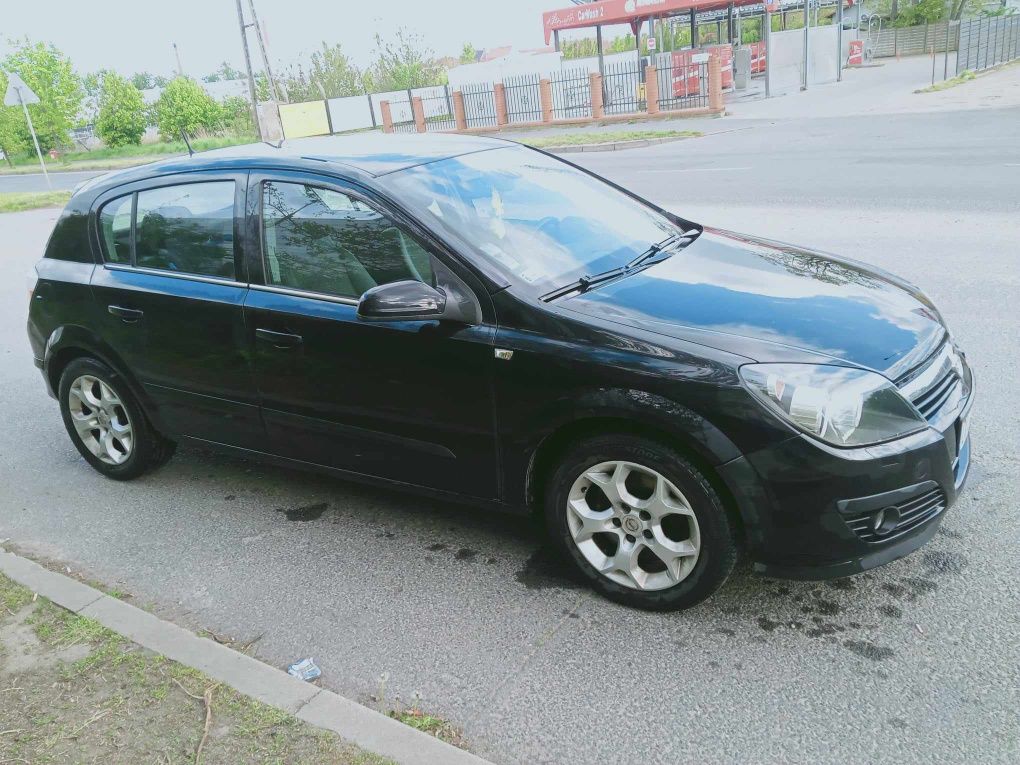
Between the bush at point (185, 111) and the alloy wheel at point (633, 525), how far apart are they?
4681 centimetres

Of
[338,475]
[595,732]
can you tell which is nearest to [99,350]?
[338,475]

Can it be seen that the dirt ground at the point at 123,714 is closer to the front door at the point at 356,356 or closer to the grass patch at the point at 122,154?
the front door at the point at 356,356

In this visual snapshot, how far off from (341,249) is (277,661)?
5.48 ft

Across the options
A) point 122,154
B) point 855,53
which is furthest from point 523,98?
point 122,154

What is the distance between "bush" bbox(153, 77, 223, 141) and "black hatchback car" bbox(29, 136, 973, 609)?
45.0m

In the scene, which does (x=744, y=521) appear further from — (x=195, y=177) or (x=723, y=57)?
(x=723, y=57)

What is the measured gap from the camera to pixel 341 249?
369 cm

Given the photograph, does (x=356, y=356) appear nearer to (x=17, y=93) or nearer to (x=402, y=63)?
(x=17, y=93)

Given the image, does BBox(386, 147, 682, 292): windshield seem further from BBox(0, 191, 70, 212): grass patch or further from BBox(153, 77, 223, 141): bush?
BBox(153, 77, 223, 141): bush

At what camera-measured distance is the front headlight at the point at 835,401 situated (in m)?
2.75

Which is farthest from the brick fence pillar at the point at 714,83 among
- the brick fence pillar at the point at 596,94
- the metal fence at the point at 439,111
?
the metal fence at the point at 439,111

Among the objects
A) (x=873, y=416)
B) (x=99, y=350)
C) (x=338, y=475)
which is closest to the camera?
(x=873, y=416)

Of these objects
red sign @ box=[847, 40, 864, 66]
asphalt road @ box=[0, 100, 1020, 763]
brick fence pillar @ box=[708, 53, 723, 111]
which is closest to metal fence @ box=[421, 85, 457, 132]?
brick fence pillar @ box=[708, 53, 723, 111]

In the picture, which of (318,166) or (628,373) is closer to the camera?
(628,373)
